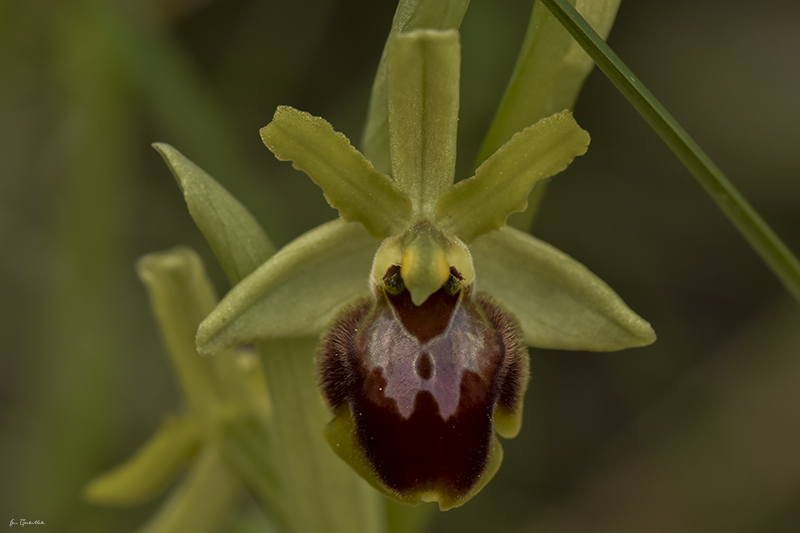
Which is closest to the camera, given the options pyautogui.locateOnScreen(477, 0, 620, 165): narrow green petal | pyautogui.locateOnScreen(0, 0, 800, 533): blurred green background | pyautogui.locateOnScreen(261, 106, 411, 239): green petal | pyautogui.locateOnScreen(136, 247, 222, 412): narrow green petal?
pyautogui.locateOnScreen(261, 106, 411, 239): green petal

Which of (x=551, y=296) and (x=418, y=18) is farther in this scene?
(x=551, y=296)

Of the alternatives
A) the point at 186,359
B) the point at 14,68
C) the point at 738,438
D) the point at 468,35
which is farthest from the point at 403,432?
the point at 738,438

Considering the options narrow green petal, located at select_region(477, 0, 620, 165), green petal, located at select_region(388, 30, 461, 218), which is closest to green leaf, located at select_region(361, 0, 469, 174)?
green petal, located at select_region(388, 30, 461, 218)

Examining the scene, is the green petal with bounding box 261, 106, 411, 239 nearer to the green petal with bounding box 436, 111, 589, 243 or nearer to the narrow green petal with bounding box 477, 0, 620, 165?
the green petal with bounding box 436, 111, 589, 243

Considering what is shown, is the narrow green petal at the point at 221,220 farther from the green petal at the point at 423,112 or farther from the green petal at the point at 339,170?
the green petal at the point at 423,112

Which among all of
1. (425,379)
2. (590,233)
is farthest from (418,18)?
(590,233)

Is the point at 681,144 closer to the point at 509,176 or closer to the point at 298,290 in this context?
the point at 509,176
